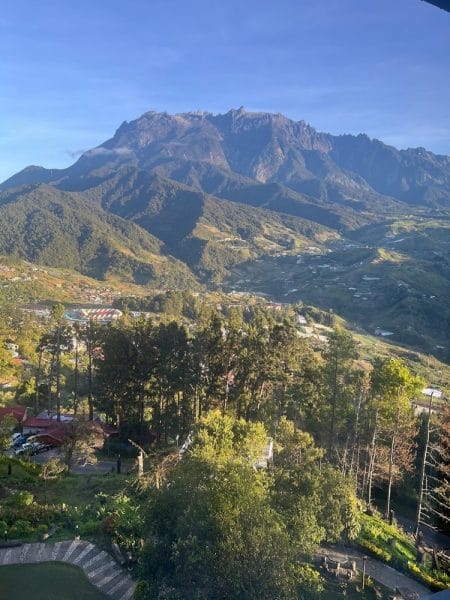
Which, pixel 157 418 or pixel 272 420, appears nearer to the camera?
pixel 272 420

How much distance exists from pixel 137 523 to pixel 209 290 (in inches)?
5778

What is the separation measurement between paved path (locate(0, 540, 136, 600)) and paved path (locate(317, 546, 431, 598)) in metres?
7.16

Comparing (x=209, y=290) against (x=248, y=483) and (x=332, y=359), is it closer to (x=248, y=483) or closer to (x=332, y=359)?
(x=332, y=359)

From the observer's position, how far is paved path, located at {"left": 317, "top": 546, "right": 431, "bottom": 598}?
1681 cm

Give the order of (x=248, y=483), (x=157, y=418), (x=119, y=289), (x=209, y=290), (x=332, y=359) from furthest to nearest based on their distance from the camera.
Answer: (x=209, y=290) → (x=119, y=289) → (x=157, y=418) → (x=332, y=359) → (x=248, y=483)

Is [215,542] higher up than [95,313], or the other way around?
[215,542]

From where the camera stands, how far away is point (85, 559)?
1529cm

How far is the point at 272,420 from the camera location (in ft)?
91.2

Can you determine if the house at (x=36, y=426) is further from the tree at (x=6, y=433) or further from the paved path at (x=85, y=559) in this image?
the paved path at (x=85, y=559)

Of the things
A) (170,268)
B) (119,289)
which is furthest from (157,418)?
(170,268)

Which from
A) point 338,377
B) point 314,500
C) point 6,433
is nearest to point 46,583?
point 314,500

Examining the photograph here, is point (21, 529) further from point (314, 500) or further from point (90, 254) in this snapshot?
point (90, 254)

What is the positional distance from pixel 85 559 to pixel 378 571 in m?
10.0

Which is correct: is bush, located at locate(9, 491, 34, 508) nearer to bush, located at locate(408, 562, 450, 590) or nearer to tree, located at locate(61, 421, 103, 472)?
tree, located at locate(61, 421, 103, 472)
